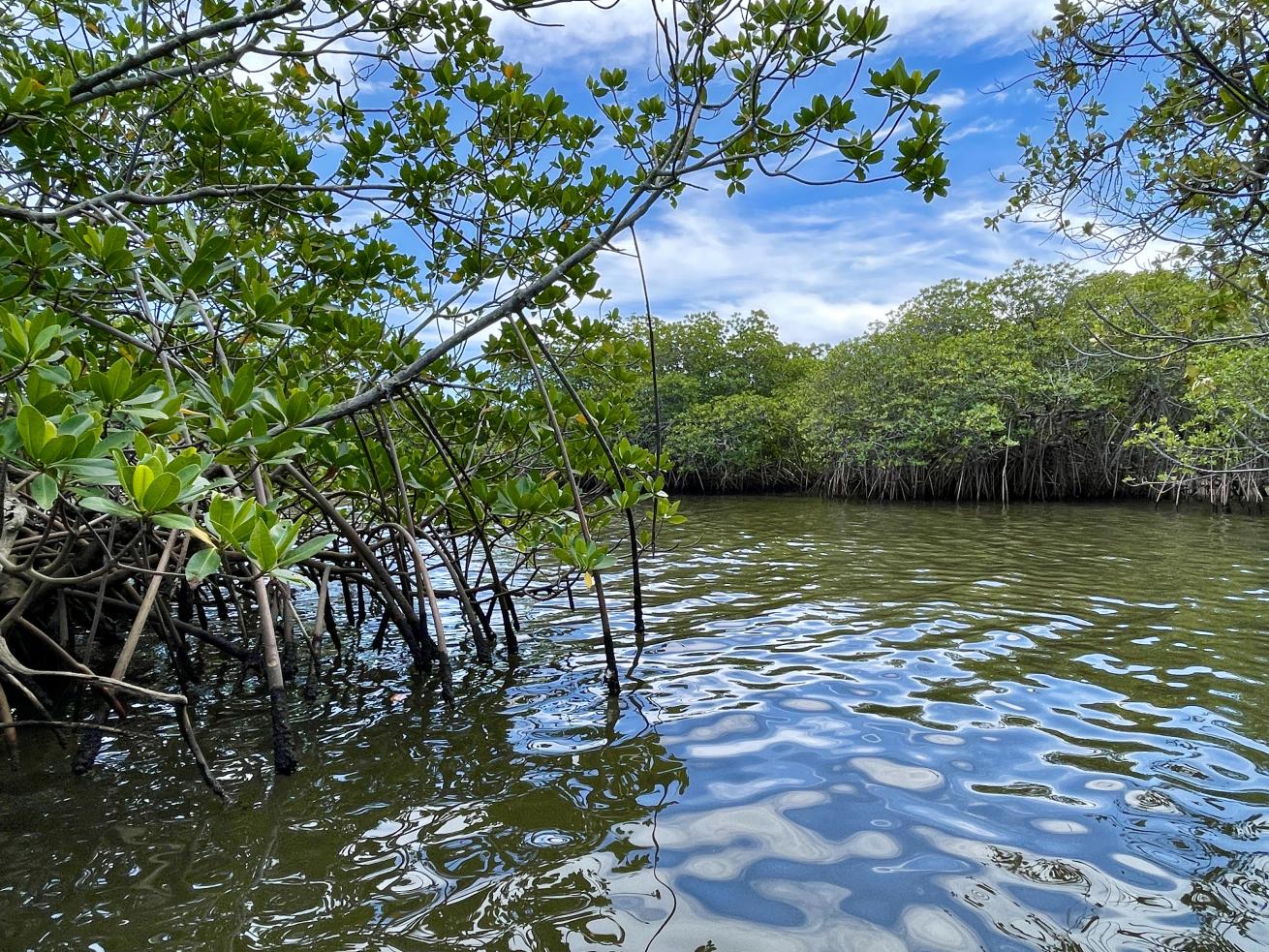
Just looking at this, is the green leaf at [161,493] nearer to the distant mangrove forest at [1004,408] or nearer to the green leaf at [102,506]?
the green leaf at [102,506]

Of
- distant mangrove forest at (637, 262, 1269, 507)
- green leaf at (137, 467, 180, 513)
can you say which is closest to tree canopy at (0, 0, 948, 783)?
green leaf at (137, 467, 180, 513)

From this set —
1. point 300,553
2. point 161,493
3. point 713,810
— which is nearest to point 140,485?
point 161,493

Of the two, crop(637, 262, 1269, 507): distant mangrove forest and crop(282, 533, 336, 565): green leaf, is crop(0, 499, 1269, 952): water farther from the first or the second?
crop(637, 262, 1269, 507): distant mangrove forest

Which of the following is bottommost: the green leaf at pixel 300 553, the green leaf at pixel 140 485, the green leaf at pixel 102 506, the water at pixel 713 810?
the water at pixel 713 810

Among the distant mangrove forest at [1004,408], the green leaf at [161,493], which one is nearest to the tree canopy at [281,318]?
the green leaf at [161,493]

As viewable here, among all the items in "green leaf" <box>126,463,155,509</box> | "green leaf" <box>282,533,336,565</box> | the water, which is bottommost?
the water

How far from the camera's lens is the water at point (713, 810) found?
72.5 inches

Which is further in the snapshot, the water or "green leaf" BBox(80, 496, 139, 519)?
the water

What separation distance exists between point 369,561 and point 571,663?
1361 mm

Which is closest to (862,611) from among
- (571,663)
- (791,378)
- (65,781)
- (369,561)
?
(571,663)

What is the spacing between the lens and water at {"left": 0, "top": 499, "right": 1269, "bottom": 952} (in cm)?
184

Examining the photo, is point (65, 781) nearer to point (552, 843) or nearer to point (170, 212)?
point (552, 843)

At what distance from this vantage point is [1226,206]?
3.95m

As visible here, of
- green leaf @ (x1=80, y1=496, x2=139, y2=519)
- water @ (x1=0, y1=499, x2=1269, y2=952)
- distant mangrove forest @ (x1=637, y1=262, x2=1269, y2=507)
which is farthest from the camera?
distant mangrove forest @ (x1=637, y1=262, x2=1269, y2=507)
